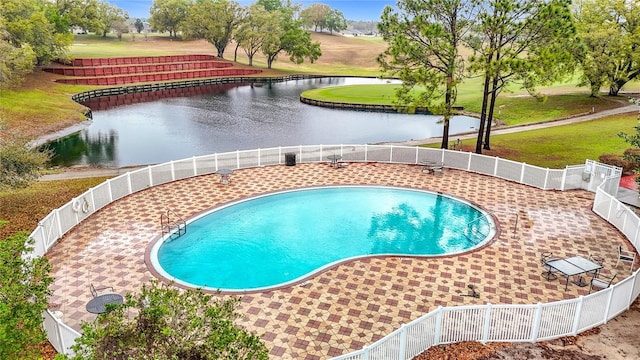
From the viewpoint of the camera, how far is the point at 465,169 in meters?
25.2

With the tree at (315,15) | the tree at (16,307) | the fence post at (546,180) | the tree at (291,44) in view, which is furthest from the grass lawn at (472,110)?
the tree at (315,15)

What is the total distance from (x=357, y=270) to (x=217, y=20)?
82.5 meters

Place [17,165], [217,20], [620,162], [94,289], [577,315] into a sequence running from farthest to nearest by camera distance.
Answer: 1. [217,20]
2. [620,162]
3. [17,165]
4. [94,289]
5. [577,315]

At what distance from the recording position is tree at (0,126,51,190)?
18031 millimetres

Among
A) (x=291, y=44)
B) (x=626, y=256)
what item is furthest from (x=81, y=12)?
(x=626, y=256)

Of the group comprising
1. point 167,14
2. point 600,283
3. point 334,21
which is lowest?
point 600,283

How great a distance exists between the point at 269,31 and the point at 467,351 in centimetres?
8066

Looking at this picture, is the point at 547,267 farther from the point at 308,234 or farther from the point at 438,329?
the point at 308,234

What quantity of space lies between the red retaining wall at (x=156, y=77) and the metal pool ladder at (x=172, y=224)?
2102 inches

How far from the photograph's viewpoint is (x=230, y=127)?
4306 centimetres

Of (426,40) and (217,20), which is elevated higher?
(217,20)

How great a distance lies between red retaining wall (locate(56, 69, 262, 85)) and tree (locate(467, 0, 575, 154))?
5542 centimetres

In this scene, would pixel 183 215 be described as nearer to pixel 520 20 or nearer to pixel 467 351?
pixel 467 351

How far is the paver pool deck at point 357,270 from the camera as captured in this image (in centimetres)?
1228
